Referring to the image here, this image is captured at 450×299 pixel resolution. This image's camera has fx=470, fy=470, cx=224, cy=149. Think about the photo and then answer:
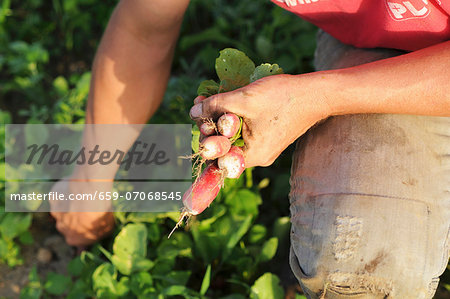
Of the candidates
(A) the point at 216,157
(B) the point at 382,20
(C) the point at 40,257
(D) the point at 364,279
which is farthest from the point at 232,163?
(C) the point at 40,257

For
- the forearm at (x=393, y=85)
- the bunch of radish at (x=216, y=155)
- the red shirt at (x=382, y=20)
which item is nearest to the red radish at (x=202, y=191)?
the bunch of radish at (x=216, y=155)

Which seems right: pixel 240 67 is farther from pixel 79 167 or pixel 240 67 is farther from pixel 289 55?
pixel 289 55

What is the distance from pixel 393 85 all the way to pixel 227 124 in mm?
327

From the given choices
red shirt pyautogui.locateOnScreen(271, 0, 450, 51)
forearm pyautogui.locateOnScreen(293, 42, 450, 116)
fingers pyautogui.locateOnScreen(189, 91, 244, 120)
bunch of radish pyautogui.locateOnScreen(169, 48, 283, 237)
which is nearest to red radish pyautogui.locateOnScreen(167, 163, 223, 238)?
bunch of radish pyautogui.locateOnScreen(169, 48, 283, 237)

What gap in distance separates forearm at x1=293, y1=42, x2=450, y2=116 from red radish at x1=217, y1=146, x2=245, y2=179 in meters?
0.16

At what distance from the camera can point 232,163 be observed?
871 mm

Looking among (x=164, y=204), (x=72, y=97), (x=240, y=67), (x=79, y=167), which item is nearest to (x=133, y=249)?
(x=164, y=204)

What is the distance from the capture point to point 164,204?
4.44 feet

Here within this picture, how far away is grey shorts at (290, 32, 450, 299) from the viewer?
89cm

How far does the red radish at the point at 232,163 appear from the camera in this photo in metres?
0.87

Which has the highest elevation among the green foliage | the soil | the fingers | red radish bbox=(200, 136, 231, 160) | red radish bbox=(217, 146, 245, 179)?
the fingers

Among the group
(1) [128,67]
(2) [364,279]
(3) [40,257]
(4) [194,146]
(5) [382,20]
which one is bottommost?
(3) [40,257]

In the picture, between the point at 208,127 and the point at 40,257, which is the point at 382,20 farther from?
the point at 40,257

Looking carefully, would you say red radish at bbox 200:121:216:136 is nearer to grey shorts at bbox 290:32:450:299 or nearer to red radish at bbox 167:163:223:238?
red radish at bbox 167:163:223:238
